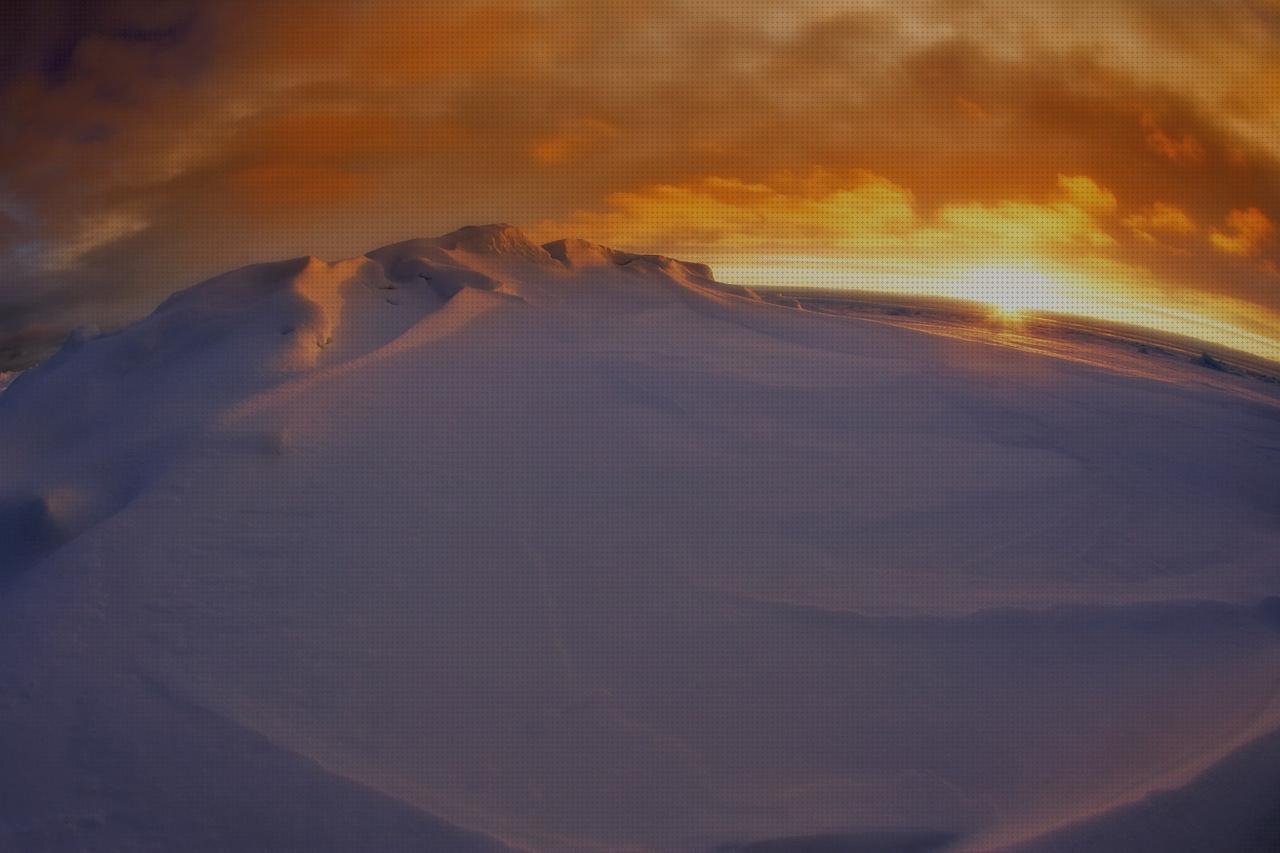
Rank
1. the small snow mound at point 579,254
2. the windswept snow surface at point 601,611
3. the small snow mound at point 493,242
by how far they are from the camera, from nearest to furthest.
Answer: the windswept snow surface at point 601,611 → the small snow mound at point 493,242 → the small snow mound at point 579,254

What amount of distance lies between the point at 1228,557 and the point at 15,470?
1002 cm

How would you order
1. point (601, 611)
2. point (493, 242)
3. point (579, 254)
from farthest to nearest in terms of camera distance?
point (579, 254)
point (493, 242)
point (601, 611)

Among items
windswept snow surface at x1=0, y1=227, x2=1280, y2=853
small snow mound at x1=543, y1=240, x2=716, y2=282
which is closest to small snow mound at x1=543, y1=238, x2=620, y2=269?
small snow mound at x1=543, y1=240, x2=716, y2=282

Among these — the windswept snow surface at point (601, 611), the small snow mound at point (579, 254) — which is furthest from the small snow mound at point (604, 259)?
the windswept snow surface at point (601, 611)

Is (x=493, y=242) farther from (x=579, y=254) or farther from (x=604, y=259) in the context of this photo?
(x=604, y=259)

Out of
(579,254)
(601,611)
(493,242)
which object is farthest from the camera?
(579,254)

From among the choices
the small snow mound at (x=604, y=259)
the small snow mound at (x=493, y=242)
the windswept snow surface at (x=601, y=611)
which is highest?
the small snow mound at (x=604, y=259)

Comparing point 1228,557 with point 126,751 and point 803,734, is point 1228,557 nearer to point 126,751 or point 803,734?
point 803,734

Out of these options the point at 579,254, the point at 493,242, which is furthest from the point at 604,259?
the point at 493,242

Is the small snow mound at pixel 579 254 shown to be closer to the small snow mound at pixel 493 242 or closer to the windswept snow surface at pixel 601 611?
the small snow mound at pixel 493 242

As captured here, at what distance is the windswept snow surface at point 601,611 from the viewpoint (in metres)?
2.75

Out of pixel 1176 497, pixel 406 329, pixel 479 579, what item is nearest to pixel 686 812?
pixel 479 579

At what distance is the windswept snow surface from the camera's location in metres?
2.75

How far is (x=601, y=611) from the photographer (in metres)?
3.86
